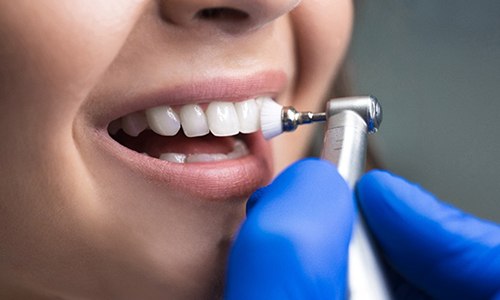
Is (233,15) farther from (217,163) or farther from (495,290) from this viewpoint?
(495,290)

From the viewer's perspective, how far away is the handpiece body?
2.29 ft

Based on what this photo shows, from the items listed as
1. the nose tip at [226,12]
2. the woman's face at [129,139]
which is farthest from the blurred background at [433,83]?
the nose tip at [226,12]

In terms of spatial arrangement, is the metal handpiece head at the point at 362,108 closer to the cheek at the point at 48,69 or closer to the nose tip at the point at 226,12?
the nose tip at the point at 226,12

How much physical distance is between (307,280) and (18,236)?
12.4 inches

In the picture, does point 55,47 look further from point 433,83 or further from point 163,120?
point 433,83

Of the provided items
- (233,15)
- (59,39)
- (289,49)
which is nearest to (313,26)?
(289,49)

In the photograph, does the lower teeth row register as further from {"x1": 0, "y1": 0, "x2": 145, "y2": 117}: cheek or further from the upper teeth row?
{"x1": 0, "y1": 0, "x2": 145, "y2": 117}: cheek

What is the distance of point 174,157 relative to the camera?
33.1 inches

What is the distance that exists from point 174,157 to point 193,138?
0.04m

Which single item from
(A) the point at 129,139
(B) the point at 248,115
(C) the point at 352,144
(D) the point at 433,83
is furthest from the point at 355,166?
(D) the point at 433,83

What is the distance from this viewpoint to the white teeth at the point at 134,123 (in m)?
0.81

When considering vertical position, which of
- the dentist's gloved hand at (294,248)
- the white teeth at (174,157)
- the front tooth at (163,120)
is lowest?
the dentist's gloved hand at (294,248)

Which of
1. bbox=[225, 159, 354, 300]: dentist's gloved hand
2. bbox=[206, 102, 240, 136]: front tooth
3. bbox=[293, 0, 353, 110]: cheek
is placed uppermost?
bbox=[293, 0, 353, 110]: cheek

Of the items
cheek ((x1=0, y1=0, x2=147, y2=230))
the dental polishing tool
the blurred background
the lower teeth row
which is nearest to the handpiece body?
the dental polishing tool
